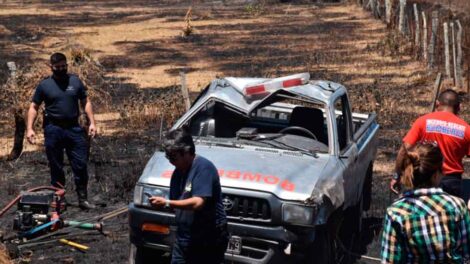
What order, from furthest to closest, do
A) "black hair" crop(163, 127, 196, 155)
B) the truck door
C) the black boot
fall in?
the black boot < the truck door < "black hair" crop(163, 127, 196, 155)

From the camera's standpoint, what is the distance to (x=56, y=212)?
8352 millimetres

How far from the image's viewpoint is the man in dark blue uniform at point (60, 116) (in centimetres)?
955

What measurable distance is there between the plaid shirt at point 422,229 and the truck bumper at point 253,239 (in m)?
2.57

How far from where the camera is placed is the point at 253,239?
22.7 feet

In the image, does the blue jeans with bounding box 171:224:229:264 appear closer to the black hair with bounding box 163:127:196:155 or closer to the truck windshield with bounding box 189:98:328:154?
the black hair with bounding box 163:127:196:155

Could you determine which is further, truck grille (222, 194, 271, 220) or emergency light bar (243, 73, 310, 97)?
emergency light bar (243, 73, 310, 97)

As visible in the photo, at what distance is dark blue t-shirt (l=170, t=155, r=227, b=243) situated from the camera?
18.3ft

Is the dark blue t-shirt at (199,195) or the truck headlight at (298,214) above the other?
Answer: the dark blue t-shirt at (199,195)

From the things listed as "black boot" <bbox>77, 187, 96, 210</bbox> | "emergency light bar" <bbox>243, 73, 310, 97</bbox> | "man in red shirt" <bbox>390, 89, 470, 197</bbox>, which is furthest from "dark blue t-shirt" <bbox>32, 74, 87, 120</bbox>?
"man in red shirt" <bbox>390, 89, 470, 197</bbox>

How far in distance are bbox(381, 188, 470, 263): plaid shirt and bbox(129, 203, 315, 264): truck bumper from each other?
257 cm

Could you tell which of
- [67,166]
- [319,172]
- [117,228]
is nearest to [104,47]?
[67,166]

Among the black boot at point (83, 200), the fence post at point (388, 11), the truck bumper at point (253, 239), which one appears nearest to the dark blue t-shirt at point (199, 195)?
the truck bumper at point (253, 239)

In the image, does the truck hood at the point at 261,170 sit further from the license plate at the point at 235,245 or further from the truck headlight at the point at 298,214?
the license plate at the point at 235,245

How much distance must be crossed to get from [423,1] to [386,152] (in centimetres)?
2625
